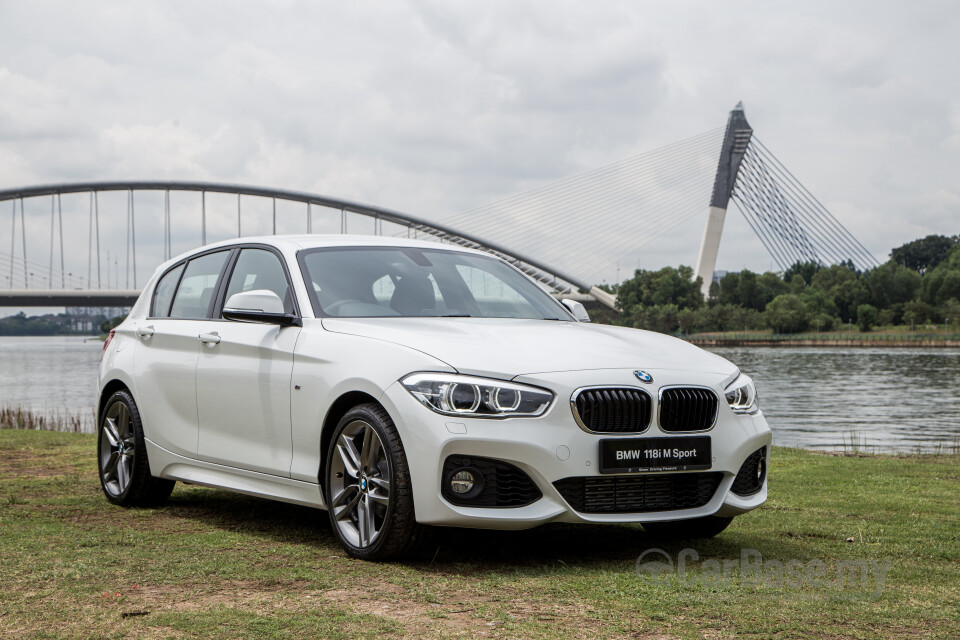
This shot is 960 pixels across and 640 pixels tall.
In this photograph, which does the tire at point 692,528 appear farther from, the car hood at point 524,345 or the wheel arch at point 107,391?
the wheel arch at point 107,391

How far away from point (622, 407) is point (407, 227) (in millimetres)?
78767

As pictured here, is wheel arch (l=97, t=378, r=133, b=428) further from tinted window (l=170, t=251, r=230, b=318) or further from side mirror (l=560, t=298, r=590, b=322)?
side mirror (l=560, t=298, r=590, b=322)

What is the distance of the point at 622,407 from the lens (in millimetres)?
4531

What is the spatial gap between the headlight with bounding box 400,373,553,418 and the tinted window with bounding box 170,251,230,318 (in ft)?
7.70

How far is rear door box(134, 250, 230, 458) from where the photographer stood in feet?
20.1

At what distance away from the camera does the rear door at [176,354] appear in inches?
241

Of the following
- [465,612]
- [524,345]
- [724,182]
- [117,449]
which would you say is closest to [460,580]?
[465,612]

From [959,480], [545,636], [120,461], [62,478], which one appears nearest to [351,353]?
[545,636]

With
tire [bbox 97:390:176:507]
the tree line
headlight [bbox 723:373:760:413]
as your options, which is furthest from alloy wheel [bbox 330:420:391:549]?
the tree line

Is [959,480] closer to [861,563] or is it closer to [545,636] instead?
[861,563]

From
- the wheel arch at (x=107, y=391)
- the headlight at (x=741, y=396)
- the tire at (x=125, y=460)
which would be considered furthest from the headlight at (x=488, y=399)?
the wheel arch at (x=107, y=391)

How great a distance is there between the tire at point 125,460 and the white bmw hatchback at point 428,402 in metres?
0.25

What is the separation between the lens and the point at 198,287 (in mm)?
6516

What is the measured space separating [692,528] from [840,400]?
3037cm
